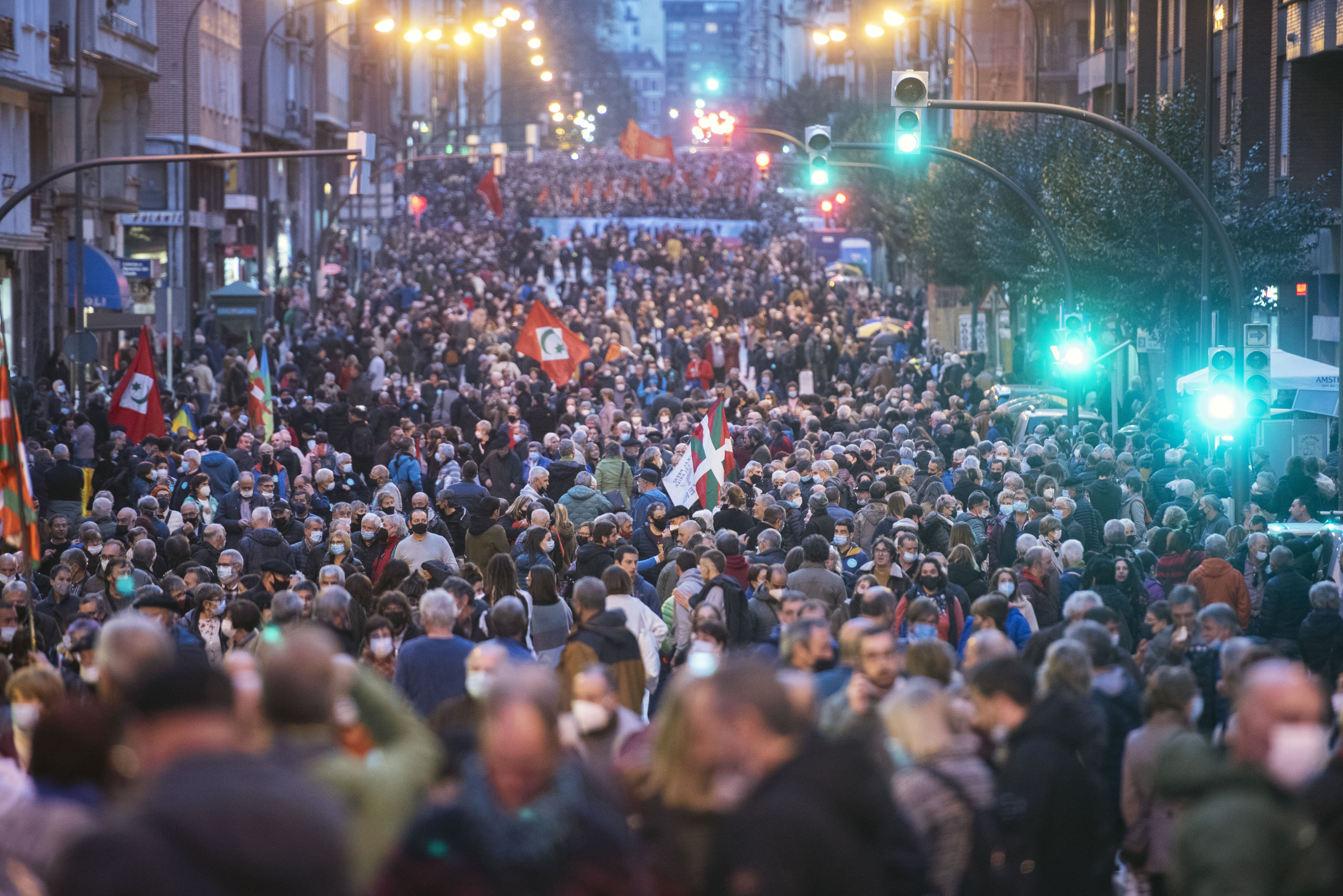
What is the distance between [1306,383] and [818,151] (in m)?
6.52

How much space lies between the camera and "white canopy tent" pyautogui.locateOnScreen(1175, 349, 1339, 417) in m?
22.7

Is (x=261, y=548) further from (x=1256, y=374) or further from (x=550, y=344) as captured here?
(x=550, y=344)

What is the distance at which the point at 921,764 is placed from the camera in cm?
631

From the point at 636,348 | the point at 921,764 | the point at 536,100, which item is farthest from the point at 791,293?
the point at 536,100

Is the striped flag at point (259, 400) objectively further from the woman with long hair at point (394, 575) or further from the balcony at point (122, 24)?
the balcony at point (122, 24)

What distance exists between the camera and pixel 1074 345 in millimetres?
27141

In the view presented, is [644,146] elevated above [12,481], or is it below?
above

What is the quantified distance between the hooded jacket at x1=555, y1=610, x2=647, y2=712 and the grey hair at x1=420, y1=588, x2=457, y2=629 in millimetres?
623

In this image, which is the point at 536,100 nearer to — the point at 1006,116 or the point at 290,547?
the point at 1006,116

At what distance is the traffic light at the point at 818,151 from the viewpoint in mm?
22812

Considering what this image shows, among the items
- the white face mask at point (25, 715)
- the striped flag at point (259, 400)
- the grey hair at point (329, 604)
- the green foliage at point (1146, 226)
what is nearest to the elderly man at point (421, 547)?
the grey hair at point (329, 604)

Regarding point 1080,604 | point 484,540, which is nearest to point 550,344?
point 484,540

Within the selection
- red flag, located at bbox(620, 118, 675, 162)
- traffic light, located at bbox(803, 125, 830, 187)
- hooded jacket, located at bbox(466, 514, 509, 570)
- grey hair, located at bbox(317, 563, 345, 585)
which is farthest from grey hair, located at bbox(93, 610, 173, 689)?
red flag, located at bbox(620, 118, 675, 162)

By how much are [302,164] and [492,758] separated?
6334cm
